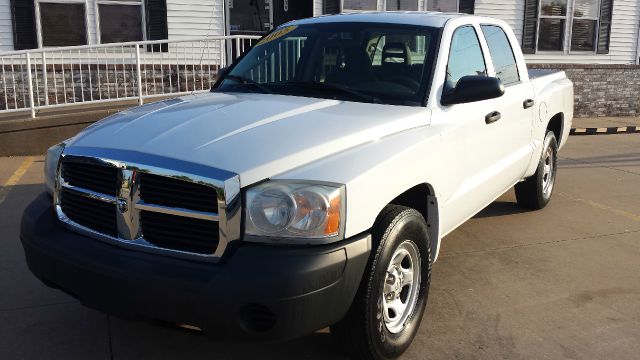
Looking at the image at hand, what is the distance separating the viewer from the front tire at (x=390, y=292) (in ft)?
9.11

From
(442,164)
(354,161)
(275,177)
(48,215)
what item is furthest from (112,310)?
(442,164)

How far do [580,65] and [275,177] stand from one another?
44.9 ft

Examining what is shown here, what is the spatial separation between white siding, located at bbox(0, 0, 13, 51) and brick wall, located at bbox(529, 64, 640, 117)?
11.4 m

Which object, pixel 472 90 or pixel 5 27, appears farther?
pixel 5 27

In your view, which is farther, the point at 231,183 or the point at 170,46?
the point at 170,46

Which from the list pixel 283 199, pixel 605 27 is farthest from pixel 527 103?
pixel 605 27

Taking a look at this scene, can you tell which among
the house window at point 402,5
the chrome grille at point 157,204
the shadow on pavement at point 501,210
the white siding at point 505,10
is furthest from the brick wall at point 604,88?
the chrome grille at point 157,204

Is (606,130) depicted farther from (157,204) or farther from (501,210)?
(157,204)

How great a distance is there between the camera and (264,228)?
253 cm

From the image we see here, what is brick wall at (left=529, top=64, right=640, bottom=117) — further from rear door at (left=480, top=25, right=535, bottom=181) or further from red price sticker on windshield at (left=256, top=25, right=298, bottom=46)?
red price sticker on windshield at (left=256, top=25, right=298, bottom=46)

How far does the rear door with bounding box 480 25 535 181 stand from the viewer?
4508mm

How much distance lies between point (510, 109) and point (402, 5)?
8.91 m

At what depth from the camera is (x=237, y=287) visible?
94.6 inches

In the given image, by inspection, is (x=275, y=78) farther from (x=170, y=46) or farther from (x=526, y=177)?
(x=170, y=46)
